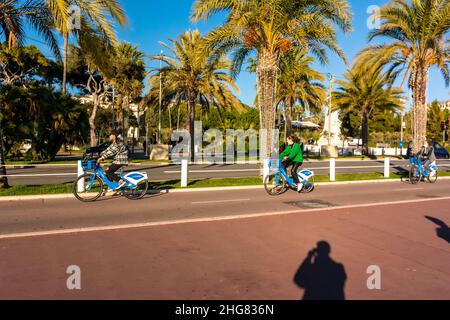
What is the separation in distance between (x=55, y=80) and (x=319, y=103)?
30142 millimetres

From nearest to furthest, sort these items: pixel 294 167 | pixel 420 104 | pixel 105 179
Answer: pixel 105 179, pixel 294 167, pixel 420 104

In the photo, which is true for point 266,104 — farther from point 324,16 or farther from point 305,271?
point 305,271

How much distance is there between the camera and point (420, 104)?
1786cm

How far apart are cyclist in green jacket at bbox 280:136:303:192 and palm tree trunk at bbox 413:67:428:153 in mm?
9026

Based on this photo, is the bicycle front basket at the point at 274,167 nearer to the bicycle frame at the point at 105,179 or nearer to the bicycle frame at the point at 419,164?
the bicycle frame at the point at 105,179

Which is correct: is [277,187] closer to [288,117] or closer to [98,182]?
[98,182]

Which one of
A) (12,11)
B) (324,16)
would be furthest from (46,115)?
(324,16)

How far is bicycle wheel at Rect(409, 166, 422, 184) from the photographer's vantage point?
599 inches

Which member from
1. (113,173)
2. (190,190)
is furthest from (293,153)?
(113,173)

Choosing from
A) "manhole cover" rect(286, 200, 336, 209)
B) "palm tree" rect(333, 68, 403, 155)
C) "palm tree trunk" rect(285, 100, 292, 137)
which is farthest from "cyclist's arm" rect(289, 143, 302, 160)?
"palm tree" rect(333, 68, 403, 155)

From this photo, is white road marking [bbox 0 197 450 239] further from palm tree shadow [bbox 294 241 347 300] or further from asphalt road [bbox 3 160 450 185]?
asphalt road [bbox 3 160 450 185]

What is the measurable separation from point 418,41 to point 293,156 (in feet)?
35.5

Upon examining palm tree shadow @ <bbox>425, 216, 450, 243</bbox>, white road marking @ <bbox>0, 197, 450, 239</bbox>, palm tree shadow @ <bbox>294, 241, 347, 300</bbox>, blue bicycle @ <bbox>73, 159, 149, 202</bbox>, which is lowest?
palm tree shadow @ <bbox>425, 216, 450, 243</bbox>

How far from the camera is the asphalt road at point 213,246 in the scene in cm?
411
